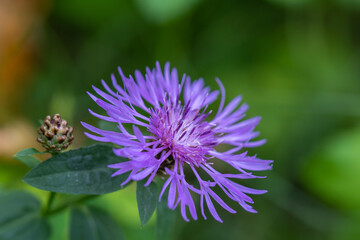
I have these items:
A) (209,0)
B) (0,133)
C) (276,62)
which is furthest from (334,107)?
(0,133)

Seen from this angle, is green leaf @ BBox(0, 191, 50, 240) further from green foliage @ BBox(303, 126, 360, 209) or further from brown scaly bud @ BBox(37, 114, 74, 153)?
green foliage @ BBox(303, 126, 360, 209)

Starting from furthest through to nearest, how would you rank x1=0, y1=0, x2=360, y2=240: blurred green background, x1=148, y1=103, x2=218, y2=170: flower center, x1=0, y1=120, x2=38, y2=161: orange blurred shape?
1. x1=0, y1=0, x2=360, y2=240: blurred green background
2. x1=0, y1=120, x2=38, y2=161: orange blurred shape
3. x1=148, y1=103, x2=218, y2=170: flower center

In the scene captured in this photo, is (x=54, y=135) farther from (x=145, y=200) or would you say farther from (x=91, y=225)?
(x=91, y=225)

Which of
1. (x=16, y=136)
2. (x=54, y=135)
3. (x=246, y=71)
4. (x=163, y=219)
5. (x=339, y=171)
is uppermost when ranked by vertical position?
(x=246, y=71)

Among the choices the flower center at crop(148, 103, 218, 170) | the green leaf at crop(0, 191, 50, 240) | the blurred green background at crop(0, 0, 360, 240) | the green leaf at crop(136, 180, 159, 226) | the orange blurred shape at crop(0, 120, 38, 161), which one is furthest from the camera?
the blurred green background at crop(0, 0, 360, 240)

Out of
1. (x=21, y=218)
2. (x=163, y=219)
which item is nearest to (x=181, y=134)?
(x=163, y=219)

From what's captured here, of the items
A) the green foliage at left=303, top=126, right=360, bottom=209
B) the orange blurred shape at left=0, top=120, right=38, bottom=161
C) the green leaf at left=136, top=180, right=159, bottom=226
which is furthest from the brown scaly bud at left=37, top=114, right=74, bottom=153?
the green foliage at left=303, top=126, right=360, bottom=209

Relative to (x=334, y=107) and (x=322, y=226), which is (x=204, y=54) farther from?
(x=322, y=226)
